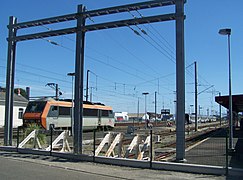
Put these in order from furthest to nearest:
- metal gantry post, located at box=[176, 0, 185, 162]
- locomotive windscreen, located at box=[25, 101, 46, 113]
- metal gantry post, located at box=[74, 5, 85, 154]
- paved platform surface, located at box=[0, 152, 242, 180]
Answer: locomotive windscreen, located at box=[25, 101, 46, 113] → metal gantry post, located at box=[74, 5, 85, 154] → metal gantry post, located at box=[176, 0, 185, 162] → paved platform surface, located at box=[0, 152, 242, 180]

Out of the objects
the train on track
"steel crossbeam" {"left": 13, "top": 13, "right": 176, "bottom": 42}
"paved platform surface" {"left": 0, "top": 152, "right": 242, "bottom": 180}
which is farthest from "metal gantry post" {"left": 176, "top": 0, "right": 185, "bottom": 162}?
the train on track

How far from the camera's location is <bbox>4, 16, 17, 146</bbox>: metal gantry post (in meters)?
20.2

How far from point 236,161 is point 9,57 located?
1404 centimetres

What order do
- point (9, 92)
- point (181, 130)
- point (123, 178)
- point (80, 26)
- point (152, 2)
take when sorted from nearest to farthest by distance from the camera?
point (123, 178)
point (181, 130)
point (152, 2)
point (80, 26)
point (9, 92)

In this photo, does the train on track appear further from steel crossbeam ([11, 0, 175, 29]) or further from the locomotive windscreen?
steel crossbeam ([11, 0, 175, 29])

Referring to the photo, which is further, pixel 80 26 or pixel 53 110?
pixel 53 110

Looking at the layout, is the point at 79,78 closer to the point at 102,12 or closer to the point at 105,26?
the point at 105,26

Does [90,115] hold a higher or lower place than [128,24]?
lower

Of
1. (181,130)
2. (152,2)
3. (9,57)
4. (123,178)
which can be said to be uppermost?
(152,2)

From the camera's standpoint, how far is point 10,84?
67.2 feet

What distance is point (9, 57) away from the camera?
814 inches

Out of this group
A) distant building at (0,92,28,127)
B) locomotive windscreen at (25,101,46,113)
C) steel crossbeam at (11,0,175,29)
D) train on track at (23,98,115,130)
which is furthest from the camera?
distant building at (0,92,28,127)

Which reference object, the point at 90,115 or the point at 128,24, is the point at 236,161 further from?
the point at 90,115

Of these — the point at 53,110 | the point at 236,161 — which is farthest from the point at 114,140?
the point at 53,110
